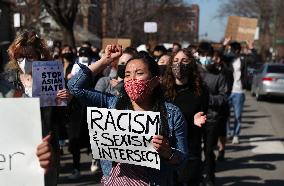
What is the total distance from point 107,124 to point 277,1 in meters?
55.8

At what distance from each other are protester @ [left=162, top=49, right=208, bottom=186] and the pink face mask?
6.17 ft

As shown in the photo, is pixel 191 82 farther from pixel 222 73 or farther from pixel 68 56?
pixel 68 56

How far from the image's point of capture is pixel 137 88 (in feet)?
12.3

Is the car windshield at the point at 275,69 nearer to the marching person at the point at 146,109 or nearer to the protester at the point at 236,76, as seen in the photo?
→ the protester at the point at 236,76

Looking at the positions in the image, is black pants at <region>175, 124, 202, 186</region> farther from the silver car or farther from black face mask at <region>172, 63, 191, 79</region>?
the silver car

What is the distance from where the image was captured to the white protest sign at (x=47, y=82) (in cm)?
393

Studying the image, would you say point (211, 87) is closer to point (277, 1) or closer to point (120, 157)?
point (120, 157)

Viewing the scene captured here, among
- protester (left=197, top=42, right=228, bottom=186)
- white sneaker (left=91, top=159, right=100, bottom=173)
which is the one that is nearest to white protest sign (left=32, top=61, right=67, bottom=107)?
protester (left=197, top=42, right=228, bottom=186)

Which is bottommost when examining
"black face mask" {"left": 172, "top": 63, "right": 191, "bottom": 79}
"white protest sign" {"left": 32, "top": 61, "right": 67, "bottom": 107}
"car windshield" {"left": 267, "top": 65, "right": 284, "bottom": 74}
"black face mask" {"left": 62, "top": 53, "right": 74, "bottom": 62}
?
"car windshield" {"left": 267, "top": 65, "right": 284, "bottom": 74}

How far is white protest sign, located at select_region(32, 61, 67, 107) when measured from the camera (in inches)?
155

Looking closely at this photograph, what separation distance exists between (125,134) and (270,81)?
756 inches

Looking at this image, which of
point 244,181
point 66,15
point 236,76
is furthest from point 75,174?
point 66,15

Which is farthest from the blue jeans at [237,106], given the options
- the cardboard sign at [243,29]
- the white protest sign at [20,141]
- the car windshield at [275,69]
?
the car windshield at [275,69]

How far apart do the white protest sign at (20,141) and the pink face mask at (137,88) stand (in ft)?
3.14
